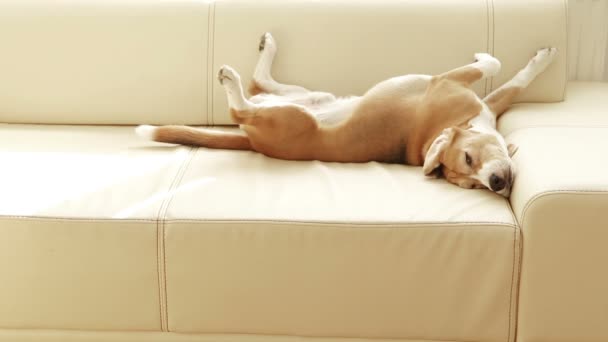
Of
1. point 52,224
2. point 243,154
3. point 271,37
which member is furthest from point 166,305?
point 271,37

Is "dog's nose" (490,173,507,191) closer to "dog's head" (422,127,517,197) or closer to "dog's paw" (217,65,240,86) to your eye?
"dog's head" (422,127,517,197)

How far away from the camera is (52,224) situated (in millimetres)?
1660

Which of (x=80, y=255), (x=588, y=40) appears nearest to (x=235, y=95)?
(x=80, y=255)

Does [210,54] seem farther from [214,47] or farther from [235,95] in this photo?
[235,95]

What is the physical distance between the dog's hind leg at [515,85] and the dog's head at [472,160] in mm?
306

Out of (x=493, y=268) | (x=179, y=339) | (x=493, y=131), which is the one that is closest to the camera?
(x=493, y=268)

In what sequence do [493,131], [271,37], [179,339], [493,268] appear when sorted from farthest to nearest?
[271,37], [493,131], [179,339], [493,268]

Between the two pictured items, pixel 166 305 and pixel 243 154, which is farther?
pixel 243 154

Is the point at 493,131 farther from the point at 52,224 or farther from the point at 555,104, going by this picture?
the point at 52,224

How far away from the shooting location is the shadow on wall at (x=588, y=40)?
2559mm

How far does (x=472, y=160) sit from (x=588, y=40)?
1.00 metres

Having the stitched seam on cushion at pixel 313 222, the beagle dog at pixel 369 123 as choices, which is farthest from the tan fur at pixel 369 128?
the stitched seam on cushion at pixel 313 222

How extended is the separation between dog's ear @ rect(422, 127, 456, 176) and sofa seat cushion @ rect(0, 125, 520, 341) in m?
0.15

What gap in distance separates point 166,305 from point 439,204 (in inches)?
26.4
